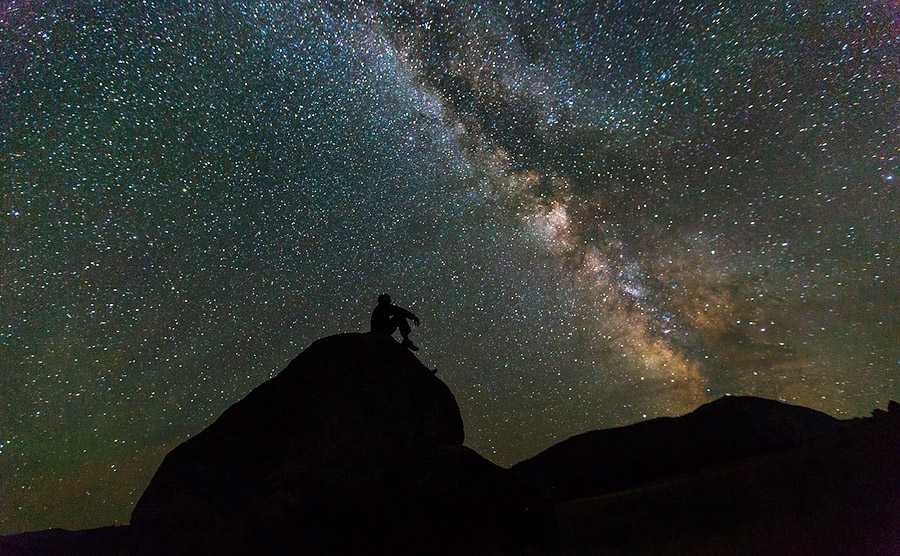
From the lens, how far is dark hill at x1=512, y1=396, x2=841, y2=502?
16281 mm

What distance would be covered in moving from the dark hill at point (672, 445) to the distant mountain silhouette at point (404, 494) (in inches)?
179

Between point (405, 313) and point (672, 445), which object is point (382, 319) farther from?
point (672, 445)

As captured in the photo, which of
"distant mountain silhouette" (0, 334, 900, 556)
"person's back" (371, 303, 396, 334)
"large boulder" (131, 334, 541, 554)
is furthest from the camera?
"person's back" (371, 303, 396, 334)

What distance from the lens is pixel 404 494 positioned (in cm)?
864

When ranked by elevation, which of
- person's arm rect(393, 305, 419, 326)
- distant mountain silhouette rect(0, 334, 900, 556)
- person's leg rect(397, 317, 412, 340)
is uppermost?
person's arm rect(393, 305, 419, 326)

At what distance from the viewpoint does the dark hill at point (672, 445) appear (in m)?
16.3

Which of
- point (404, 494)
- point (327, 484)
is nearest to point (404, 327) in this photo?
point (327, 484)

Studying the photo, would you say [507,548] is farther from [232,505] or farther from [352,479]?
[232,505]

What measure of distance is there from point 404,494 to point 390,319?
5.30m

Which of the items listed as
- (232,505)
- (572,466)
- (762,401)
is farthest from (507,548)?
(762,401)

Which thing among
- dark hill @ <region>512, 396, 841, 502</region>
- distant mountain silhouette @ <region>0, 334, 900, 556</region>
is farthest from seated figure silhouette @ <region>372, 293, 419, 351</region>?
dark hill @ <region>512, 396, 841, 502</region>

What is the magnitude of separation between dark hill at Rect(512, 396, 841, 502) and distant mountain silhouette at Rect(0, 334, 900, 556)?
456 centimetres

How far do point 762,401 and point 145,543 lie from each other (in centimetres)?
2046

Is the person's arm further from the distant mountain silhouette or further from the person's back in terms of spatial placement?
the distant mountain silhouette
